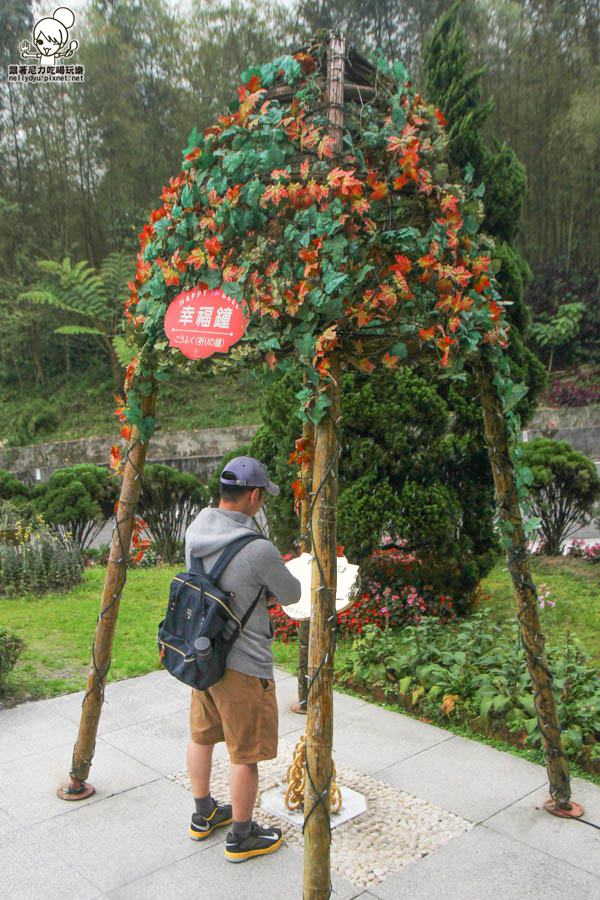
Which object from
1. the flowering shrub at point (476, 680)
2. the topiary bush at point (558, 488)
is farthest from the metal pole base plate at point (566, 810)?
the topiary bush at point (558, 488)

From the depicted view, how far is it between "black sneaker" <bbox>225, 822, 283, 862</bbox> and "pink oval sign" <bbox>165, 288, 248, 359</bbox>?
2.04 metres

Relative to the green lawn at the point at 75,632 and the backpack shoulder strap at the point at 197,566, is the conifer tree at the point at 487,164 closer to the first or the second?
the green lawn at the point at 75,632

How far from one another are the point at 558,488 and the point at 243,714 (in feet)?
22.5

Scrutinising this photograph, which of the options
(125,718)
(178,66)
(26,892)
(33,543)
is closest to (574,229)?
(178,66)

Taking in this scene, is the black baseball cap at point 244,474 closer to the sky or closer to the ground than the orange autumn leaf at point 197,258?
closer to the ground

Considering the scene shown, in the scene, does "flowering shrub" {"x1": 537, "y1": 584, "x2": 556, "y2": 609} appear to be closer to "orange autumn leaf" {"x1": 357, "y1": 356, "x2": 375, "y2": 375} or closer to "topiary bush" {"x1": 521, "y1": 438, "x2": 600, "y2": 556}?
"topiary bush" {"x1": 521, "y1": 438, "x2": 600, "y2": 556}

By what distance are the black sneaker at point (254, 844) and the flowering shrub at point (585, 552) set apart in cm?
643

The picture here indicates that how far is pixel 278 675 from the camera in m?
5.59

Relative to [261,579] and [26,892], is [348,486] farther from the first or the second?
[26,892]

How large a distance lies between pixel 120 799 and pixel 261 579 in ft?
5.17

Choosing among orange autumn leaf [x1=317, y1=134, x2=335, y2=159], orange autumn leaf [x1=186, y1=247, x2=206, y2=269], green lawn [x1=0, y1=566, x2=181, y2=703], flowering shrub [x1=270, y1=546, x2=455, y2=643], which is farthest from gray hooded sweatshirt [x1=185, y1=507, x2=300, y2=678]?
flowering shrub [x1=270, y1=546, x2=455, y2=643]

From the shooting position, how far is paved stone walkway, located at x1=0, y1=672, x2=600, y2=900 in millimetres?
3059

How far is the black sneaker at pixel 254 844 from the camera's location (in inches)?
127

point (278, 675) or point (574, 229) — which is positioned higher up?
point (574, 229)
